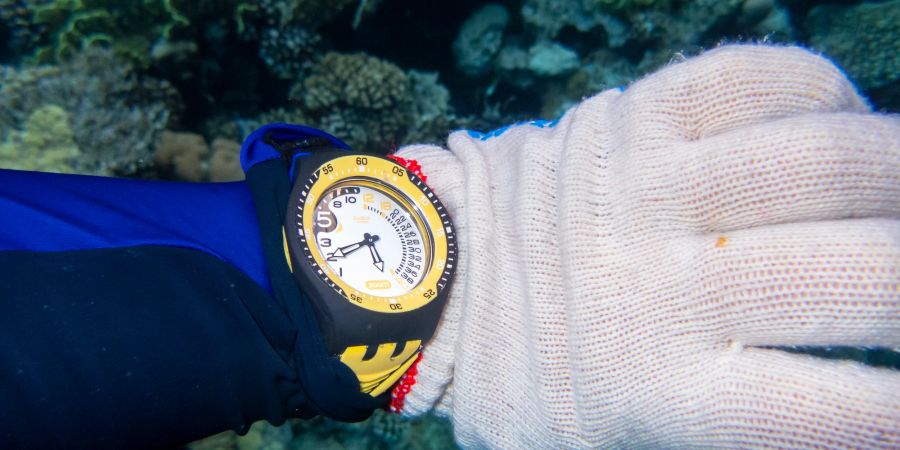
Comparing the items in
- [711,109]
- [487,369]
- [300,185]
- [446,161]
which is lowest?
[487,369]

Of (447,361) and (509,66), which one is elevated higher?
(509,66)

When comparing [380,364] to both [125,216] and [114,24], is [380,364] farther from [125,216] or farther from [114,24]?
[114,24]

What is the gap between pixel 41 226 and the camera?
113cm

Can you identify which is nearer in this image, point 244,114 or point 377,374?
point 377,374

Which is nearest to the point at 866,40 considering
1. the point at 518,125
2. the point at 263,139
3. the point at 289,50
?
the point at 518,125

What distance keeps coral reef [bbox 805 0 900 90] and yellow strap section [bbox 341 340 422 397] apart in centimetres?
525

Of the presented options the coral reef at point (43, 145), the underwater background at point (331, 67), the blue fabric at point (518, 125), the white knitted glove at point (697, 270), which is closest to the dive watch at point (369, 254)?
the white knitted glove at point (697, 270)

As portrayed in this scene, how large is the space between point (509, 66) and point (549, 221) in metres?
3.65

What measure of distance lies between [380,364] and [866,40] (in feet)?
18.1

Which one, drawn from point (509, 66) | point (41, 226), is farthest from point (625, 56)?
point (41, 226)

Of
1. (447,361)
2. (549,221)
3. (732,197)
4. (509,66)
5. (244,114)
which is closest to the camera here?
(732,197)

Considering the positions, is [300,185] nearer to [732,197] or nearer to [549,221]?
[549,221]

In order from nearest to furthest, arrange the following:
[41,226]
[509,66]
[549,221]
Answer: [41,226] < [549,221] < [509,66]

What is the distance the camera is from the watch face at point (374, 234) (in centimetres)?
126
